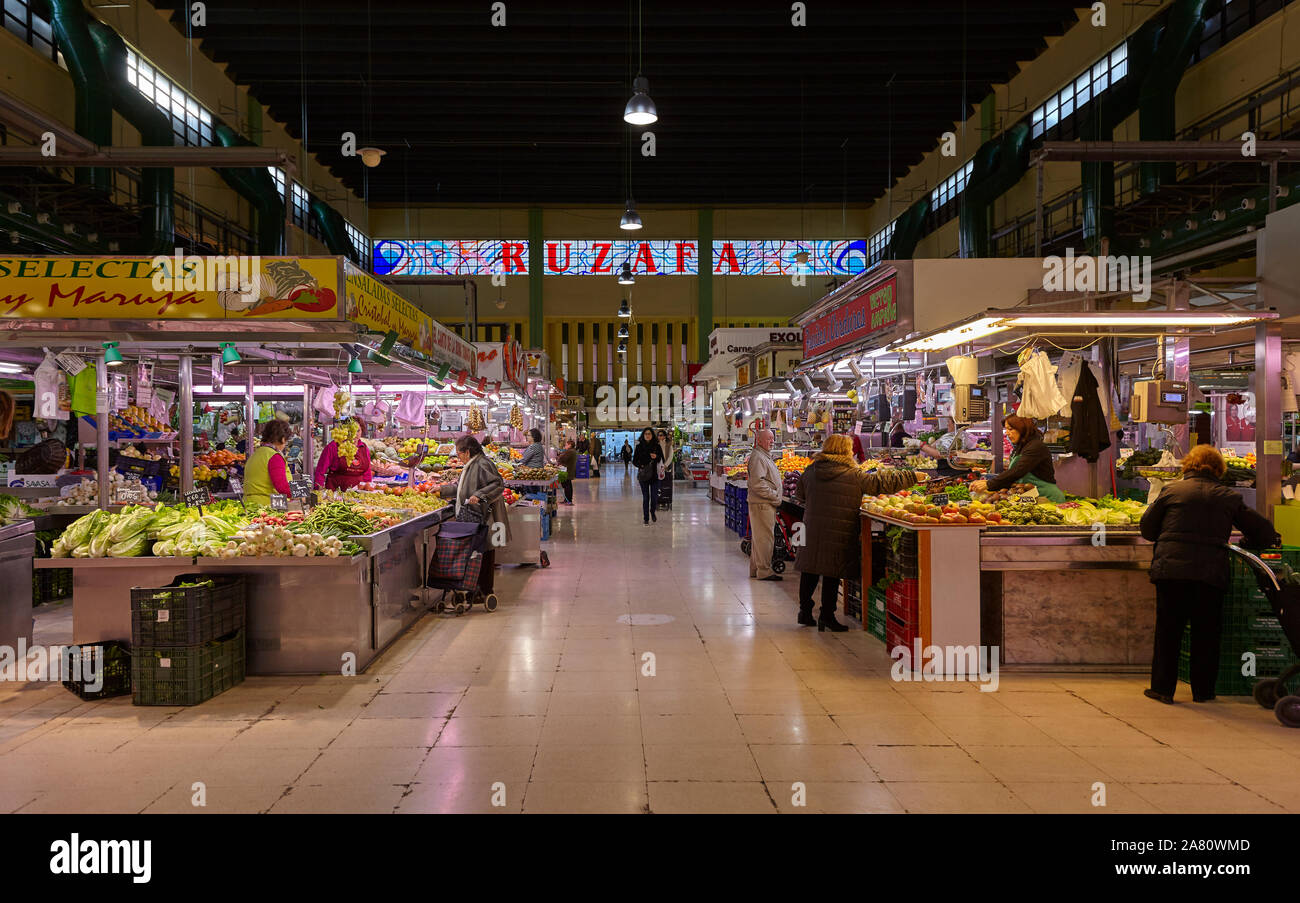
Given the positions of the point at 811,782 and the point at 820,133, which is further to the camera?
the point at 820,133

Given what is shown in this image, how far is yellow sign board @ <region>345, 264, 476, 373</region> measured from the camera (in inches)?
240

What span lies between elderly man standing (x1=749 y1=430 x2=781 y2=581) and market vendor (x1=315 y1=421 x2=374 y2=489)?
14.1 feet

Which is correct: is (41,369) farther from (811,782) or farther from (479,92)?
(479,92)

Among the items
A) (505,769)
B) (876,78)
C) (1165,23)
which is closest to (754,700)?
(505,769)

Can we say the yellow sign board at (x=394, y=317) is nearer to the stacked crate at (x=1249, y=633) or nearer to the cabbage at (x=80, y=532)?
the cabbage at (x=80, y=532)

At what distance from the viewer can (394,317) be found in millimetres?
7195

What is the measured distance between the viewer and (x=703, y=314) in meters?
28.3

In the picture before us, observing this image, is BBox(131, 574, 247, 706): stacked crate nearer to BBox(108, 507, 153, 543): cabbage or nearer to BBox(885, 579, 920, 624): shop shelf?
BBox(108, 507, 153, 543): cabbage

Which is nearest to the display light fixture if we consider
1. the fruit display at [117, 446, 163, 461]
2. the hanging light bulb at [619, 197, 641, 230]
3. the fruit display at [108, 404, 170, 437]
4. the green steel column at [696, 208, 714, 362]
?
the fruit display at [108, 404, 170, 437]

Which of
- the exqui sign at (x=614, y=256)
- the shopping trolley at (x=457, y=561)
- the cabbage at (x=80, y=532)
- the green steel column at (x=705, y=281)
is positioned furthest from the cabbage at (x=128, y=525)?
the green steel column at (x=705, y=281)

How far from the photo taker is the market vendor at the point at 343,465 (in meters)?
8.36

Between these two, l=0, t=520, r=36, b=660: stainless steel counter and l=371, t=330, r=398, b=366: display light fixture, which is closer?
l=0, t=520, r=36, b=660: stainless steel counter

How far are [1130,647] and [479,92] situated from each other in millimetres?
15472

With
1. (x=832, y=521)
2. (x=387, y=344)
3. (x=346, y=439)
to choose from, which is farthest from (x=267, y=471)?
(x=832, y=521)
